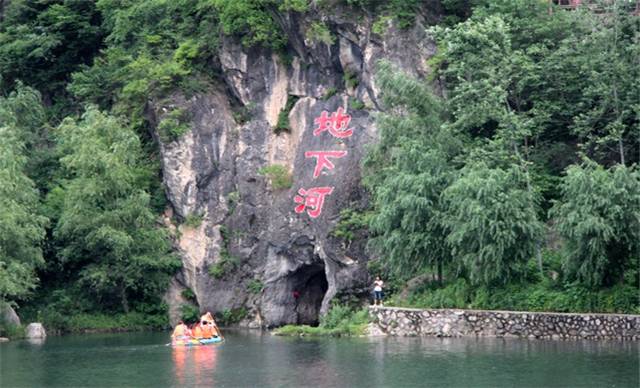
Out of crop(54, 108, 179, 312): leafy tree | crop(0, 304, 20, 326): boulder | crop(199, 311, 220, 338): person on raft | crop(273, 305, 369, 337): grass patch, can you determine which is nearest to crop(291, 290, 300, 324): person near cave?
crop(273, 305, 369, 337): grass patch

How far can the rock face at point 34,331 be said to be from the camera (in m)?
35.4

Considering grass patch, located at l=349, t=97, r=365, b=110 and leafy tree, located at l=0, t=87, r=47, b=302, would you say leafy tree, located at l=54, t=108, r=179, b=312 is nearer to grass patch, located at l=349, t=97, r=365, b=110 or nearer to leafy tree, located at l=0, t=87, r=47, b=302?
leafy tree, located at l=0, t=87, r=47, b=302

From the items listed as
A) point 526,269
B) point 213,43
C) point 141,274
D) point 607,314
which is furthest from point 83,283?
point 607,314

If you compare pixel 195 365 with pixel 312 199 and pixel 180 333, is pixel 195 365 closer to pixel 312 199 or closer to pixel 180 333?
pixel 180 333

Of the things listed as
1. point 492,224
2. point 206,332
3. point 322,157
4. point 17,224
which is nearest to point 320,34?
point 322,157

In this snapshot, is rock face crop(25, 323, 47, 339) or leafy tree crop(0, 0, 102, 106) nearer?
rock face crop(25, 323, 47, 339)

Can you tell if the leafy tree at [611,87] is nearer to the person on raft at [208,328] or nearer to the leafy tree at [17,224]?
the person on raft at [208,328]

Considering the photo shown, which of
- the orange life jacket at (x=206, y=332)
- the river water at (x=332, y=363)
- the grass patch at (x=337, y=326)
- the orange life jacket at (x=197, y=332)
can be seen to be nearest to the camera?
the river water at (x=332, y=363)

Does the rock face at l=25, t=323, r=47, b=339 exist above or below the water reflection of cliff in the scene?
above

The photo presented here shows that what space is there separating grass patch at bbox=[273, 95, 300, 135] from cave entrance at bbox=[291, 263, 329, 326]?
188 inches

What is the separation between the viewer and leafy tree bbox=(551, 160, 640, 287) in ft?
93.6

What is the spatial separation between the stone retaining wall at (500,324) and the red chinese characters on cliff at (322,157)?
494cm

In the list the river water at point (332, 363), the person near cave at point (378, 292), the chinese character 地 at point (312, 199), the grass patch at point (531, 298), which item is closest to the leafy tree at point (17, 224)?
the river water at point (332, 363)

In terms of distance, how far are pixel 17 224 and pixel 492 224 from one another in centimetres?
1403
